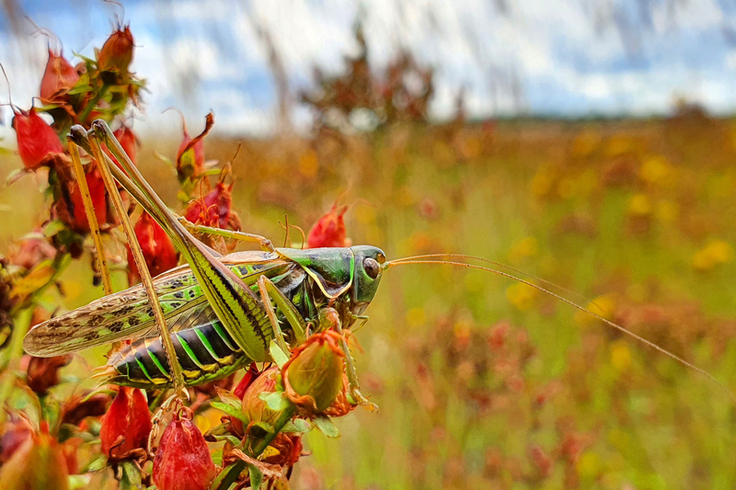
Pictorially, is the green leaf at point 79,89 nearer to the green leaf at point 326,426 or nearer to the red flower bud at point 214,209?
the red flower bud at point 214,209

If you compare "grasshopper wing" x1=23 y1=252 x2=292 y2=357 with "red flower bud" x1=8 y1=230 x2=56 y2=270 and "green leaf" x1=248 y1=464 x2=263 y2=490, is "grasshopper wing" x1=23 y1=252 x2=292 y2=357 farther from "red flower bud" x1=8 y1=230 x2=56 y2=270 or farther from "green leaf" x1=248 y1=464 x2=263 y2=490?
"green leaf" x1=248 y1=464 x2=263 y2=490

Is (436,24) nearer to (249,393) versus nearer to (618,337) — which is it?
(618,337)

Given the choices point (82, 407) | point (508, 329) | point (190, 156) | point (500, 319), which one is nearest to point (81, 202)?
point (190, 156)

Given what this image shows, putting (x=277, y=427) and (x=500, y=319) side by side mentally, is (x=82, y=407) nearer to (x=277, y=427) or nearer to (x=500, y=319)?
(x=277, y=427)

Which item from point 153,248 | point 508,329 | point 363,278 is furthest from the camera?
point 508,329

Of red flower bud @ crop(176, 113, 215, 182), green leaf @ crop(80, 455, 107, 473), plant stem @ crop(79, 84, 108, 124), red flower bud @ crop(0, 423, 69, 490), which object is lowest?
green leaf @ crop(80, 455, 107, 473)

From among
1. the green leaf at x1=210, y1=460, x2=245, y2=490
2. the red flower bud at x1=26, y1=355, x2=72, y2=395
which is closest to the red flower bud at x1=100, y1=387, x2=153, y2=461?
the green leaf at x1=210, y1=460, x2=245, y2=490
